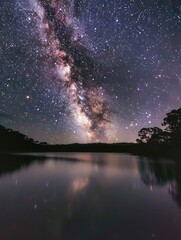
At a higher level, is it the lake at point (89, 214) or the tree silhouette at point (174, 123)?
the tree silhouette at point (174, 123)

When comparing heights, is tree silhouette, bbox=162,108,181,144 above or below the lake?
above

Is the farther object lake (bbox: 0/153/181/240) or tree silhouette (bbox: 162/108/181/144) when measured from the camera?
tree silhouette (bbox: 162/108/181/144)

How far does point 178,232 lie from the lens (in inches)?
421

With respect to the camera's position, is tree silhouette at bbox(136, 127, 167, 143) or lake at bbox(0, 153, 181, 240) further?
tree silhouette at bbox(136, 127, 167, 143)

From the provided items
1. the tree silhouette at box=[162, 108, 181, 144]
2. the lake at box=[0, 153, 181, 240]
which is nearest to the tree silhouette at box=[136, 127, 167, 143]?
the tree silhouette at box=[162, 108, 181, 144]

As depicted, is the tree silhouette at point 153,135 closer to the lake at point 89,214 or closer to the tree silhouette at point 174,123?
the tree silhouette at point 174,123

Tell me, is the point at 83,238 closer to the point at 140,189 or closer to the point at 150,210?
the point at 150,210

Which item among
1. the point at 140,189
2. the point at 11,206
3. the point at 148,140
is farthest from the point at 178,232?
the point at 148,140

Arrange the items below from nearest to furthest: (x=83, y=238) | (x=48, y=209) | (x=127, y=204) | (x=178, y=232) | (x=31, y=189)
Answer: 1. (x=83, y=238)
2. (x=178, y=232)
3. (x=48, y=209)
4. (x=127, y=204)
5. (x=31, y=189)

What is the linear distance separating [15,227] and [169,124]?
228ft

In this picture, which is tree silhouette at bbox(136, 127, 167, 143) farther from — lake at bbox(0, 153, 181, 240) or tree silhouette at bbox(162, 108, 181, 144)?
lake at bbox(0, 153, 181, 240)

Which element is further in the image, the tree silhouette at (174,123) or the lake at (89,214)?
the tree silhouette at (174,123)

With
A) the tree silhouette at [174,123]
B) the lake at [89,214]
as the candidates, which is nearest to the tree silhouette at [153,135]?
the tree silhouette at [174,123]

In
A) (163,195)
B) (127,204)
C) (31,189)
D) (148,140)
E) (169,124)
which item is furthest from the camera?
(148,140)
